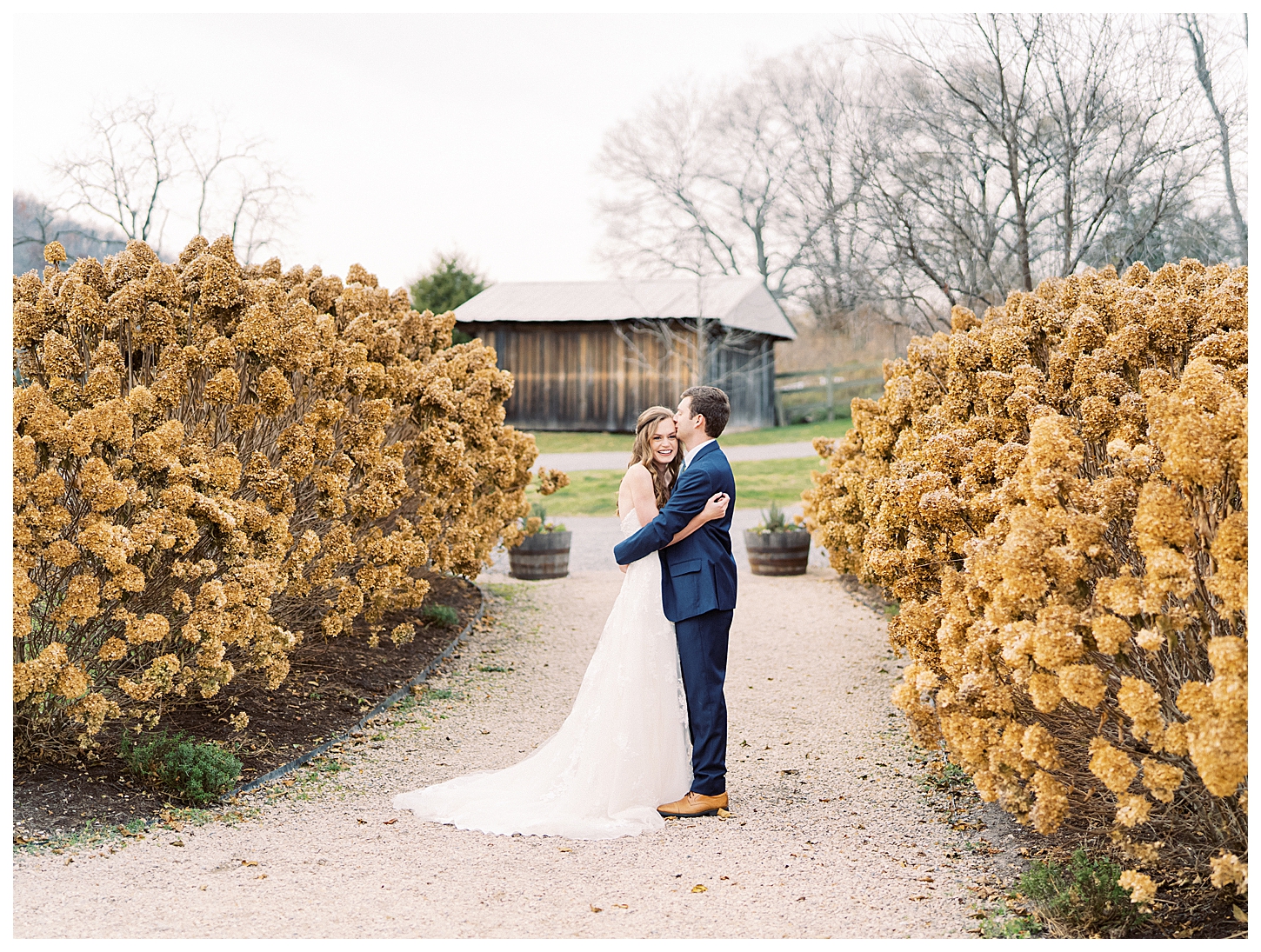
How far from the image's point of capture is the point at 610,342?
87.1ft

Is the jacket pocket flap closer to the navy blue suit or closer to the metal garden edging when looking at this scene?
the navy blue suit

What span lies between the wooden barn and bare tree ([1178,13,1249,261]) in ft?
54.3

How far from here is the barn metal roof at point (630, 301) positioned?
86.2 ft

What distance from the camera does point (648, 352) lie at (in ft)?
86.4

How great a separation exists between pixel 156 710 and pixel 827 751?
3397 mm

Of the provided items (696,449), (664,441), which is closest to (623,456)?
(664,441)

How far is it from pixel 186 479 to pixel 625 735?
7.48 ft

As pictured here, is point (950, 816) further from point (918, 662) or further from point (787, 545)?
point (787, 545)

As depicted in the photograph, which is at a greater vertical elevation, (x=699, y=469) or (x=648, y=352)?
(x=648, y=352)

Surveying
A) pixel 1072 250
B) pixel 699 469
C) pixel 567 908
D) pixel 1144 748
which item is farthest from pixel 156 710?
pixel 1072 250

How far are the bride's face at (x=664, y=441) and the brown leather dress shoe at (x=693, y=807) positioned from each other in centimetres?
153

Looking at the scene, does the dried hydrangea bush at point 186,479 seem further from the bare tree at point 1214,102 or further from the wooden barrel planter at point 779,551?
the bare tree at point 1214,102

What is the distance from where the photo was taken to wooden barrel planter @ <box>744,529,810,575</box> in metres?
10.9

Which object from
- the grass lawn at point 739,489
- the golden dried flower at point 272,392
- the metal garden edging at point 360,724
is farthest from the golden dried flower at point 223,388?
the grass lawn at point 739,489
